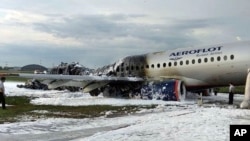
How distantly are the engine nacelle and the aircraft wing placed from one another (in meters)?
1.65

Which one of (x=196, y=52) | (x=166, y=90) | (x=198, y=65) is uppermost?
(x=196, y=52)

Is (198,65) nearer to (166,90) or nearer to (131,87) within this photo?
(166,90)

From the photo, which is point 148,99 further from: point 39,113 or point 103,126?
point 103,126

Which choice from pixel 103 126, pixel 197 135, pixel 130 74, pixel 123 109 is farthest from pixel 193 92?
pixel 197 135

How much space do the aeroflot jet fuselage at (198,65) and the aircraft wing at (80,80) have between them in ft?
5.06

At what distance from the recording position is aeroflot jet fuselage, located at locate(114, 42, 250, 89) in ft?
82.9

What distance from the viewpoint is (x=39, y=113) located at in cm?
1823

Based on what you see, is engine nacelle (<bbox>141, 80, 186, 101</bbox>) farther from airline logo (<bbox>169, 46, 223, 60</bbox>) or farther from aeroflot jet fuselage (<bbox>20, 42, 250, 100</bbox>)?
airline logo (<bbox>169, 46, 223, 60</bbox>)

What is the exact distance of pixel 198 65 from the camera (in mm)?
26828

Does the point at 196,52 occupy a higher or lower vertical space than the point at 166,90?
higher

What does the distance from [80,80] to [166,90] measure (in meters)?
6.45

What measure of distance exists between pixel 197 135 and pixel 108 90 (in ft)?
62.7

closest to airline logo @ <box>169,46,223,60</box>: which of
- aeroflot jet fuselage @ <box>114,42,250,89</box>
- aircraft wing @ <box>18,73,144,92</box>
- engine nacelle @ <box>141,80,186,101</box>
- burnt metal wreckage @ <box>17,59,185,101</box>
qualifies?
aeroflot jet fuselage @ <box>114,42,250,89</box>

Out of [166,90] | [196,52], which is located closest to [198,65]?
[196,52]
